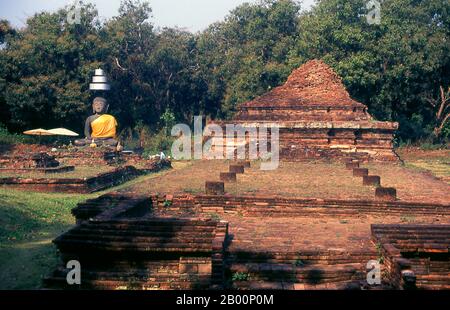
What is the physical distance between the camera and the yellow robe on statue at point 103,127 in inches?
899

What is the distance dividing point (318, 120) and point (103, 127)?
908 centimetres

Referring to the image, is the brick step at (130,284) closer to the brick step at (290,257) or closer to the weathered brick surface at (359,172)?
the brick step at (290,257)

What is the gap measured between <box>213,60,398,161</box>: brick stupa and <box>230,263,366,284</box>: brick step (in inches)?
437

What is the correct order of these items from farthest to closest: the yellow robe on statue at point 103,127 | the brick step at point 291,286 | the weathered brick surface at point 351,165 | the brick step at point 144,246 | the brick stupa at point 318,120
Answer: the yellow robe on statue at point 103,127, the brick stupa at point 318,120, the weathered brick surface at point 351,165, the brick step at point 144,246, the brick step at point 291,286

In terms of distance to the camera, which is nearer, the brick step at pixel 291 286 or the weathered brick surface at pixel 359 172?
the brick step at pixel 291 286

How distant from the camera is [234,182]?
1161cm

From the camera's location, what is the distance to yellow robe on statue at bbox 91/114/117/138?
22.8m

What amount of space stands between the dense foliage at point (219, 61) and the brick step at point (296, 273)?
2212cm

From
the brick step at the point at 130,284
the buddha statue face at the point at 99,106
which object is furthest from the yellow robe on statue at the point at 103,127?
the brick step at the point at 130,284

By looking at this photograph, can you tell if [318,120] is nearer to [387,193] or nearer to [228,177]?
[228,177]

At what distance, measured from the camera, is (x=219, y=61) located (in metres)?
38.0

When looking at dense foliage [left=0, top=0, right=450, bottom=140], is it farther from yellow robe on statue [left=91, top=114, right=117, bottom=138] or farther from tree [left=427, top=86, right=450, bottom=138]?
yellow robe on statue [left=91, top=114, right=117, bottom=138]

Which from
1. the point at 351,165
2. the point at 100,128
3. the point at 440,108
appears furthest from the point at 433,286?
the point at 440,108

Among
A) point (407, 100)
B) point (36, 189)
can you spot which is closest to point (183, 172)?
point (36, 189)
